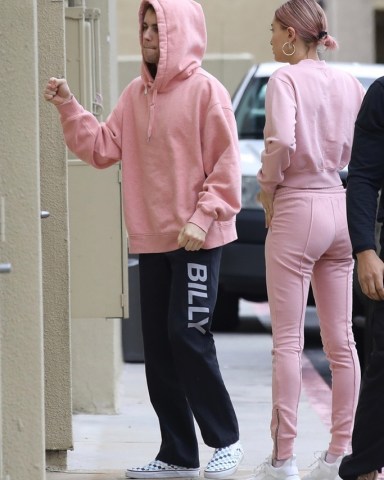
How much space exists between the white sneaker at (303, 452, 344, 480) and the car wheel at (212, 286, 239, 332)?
17.8ft

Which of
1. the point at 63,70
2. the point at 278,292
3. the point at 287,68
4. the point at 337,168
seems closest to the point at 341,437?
the point at 278,292

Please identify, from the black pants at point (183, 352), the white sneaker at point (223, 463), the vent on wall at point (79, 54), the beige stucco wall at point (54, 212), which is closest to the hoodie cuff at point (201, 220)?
the black pants at point (183, 352)

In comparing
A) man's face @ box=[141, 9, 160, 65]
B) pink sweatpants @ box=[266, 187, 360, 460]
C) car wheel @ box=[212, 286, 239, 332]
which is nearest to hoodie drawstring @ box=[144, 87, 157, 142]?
man's face @ box=[141, 9, 160, 65]

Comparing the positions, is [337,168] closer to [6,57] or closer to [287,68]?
[287,68]

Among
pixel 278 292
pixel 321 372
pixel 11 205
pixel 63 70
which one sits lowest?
pixel 321 372

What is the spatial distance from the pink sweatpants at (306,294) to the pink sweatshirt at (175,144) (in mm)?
224

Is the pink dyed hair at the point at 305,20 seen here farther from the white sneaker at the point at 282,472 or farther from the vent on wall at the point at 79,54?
the white sneaker at the point at 282,472

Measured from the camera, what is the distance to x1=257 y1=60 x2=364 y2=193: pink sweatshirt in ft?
16.2

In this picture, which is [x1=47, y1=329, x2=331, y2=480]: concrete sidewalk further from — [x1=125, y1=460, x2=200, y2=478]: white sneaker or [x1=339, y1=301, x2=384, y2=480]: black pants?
[x1=339, y1=301, x2=384, y2=480]: black pants

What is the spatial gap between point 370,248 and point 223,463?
4.35 ft

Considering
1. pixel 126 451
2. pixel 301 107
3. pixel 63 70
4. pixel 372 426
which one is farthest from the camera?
pixel 126 451

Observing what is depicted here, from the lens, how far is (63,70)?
17.8ft

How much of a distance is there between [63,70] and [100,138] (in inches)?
16.8

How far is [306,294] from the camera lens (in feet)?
16.6
